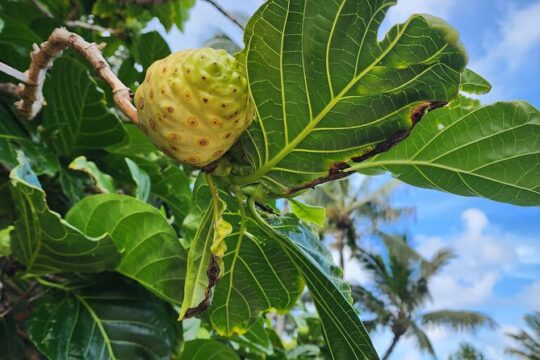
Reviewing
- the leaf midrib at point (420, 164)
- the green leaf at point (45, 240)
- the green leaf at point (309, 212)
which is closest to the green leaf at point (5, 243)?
the green leaf at point (45, 240)

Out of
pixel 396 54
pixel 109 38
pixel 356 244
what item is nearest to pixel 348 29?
pixel 396 54

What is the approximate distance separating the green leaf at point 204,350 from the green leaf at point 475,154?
47cm

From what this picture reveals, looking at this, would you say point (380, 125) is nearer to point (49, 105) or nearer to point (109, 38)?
point (49, 105)

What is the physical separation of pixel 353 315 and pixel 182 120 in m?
0.29

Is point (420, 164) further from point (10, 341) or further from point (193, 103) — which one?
point (10, 341)

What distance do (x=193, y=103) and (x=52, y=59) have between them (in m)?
0.24

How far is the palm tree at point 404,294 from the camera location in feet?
37.3

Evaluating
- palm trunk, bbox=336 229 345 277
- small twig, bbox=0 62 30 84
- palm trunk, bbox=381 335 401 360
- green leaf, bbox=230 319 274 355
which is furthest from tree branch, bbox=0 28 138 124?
palm trunk, bbox=336 229 345 277

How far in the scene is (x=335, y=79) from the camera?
1.42 feet

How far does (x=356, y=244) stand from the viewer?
1280 centimetres

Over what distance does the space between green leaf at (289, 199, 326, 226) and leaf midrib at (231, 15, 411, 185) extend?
28 centimetres

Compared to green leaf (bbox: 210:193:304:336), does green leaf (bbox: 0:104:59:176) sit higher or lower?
lower

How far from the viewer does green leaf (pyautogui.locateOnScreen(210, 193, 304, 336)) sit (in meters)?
0.63

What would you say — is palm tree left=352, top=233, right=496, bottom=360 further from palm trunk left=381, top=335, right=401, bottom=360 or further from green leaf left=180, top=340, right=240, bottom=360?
green leaf left=180, top=340, right=240, bottom=360
